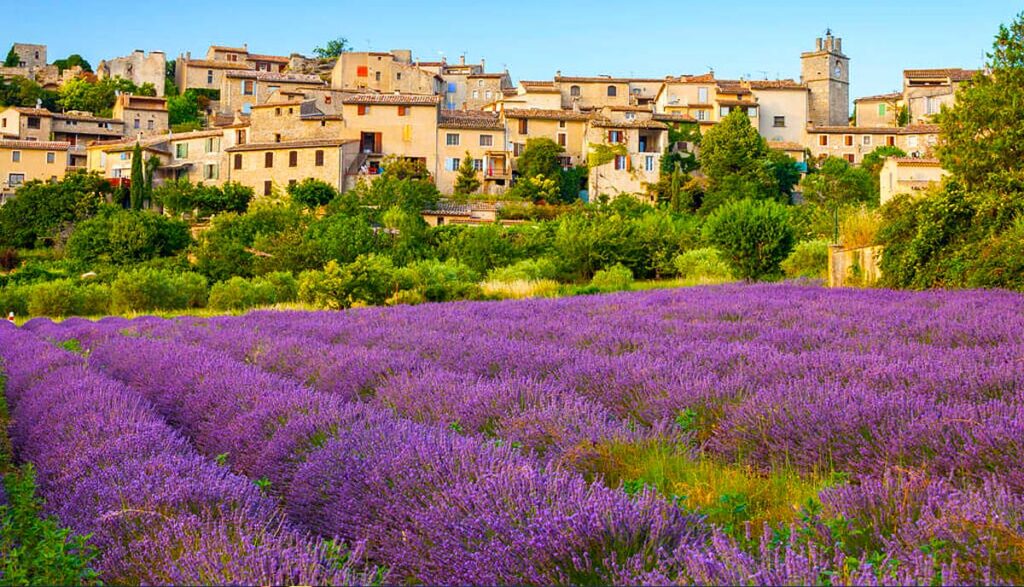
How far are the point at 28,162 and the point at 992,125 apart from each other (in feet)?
213

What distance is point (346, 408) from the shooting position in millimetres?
5281

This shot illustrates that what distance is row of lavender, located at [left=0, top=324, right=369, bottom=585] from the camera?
2.73m

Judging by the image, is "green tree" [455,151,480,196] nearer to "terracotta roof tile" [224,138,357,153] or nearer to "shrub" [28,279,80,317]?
"terracotta roof tile" [224,138,357,153]

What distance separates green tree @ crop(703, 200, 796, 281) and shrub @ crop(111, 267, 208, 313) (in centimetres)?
1448

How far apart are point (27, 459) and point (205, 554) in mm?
3238

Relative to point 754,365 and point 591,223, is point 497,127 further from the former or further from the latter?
point 754,365

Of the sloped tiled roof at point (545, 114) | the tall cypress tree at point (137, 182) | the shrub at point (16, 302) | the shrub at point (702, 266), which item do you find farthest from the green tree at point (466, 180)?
the shrub at point (16, 302)

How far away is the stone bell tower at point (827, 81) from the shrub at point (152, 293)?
64340mm

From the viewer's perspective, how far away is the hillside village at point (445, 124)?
59875 millimetres

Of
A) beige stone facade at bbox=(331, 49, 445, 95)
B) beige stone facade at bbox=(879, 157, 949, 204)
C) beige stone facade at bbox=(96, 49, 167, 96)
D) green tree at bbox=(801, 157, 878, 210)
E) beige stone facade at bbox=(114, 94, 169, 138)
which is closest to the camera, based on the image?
beige stone facade at bbox=(879, 157, 949, 204)

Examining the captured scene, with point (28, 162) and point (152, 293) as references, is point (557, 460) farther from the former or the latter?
point (28, 162)

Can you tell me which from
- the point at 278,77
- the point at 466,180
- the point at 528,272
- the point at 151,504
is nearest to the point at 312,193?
the point at 466,180

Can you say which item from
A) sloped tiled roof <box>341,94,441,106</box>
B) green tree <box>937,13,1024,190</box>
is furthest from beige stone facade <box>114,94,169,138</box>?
green tree <box>937,13,1024,190</box>

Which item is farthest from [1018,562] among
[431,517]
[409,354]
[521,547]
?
[409,354]
